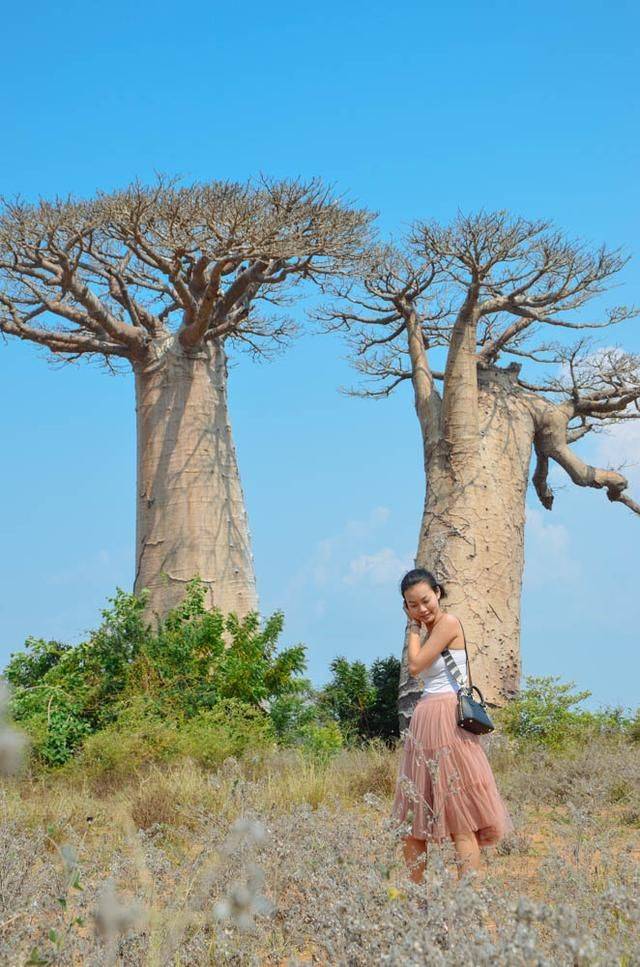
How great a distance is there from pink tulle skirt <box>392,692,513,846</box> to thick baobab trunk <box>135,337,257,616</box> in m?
6.73

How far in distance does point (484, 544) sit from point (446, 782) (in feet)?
24.6

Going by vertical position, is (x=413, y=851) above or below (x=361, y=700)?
below

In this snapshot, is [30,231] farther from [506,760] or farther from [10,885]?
[10,885]

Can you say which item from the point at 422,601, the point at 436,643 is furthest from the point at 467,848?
the point at 422,601

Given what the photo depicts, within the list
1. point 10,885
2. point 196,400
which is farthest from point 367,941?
point 196,400

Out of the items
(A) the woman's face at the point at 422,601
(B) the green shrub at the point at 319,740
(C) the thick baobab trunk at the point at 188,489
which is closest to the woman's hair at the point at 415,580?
(A) the woman's face at the point at 422,601

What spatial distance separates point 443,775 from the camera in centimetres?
433

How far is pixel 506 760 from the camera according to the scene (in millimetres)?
8875

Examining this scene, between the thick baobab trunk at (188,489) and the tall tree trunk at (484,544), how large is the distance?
2151mm

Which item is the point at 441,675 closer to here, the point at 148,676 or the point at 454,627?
the point at 454,627

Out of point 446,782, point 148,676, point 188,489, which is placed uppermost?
point 188,489

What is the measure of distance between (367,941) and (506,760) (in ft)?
21.7

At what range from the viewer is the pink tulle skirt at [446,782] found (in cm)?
425

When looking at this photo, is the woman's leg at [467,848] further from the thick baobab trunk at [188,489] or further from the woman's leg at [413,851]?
the thick baobab trunk at [188,489]
